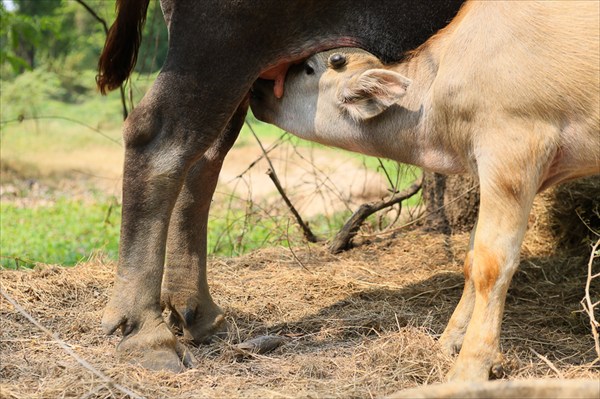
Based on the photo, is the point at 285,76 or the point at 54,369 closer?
the point at 54,369

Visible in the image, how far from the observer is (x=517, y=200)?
13.3ft

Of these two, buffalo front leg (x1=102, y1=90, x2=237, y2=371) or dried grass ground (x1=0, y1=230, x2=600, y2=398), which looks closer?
dried grass ground (x1=0, y1=230, x2=600, y2=398)

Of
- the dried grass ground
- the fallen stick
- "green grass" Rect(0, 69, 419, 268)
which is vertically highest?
the fallen stick

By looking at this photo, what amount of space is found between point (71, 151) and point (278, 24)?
520 inches

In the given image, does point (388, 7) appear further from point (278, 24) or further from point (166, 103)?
point (166, 103)

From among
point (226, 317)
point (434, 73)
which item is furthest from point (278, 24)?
point (226, 317)

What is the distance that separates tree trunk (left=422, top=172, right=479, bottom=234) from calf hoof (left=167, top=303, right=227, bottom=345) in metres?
2.59

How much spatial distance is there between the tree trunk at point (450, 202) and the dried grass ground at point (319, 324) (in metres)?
0.17

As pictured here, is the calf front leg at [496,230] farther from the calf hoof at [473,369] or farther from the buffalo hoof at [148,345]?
the buffalo hoof at [148,345]

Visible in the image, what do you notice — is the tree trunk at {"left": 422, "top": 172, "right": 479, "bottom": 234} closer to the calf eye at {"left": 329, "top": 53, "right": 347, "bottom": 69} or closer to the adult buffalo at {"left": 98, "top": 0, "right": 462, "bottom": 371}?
the calf eye at {"left": 329, "top": 53, "right": 347, "bottom": 69}

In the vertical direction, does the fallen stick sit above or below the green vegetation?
above

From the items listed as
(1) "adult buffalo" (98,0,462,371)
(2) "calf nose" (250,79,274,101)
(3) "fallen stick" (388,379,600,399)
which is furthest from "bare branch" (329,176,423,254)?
(3) "fallen stick" (388,379,600,399)

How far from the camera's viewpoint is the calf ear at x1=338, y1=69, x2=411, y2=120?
4531 mm

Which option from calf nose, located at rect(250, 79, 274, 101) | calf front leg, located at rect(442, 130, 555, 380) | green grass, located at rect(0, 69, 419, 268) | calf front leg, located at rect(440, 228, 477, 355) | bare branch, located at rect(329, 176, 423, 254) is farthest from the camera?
green grass, located at rect(0, 69, 419, 268)
